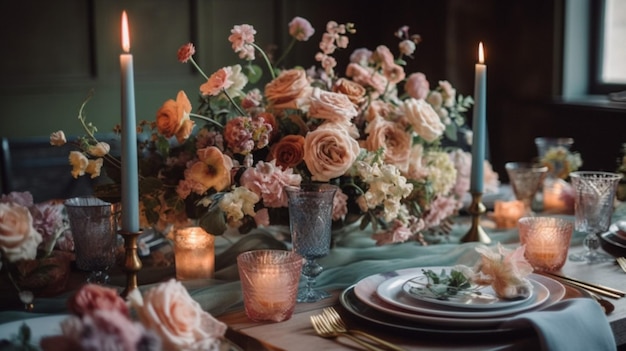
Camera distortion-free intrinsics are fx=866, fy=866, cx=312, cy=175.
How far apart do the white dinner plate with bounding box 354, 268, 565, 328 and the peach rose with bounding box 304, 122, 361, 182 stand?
225mm

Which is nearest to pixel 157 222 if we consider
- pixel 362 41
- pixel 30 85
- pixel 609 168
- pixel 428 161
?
pixel 428 161

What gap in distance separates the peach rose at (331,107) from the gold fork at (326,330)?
464 millimetres

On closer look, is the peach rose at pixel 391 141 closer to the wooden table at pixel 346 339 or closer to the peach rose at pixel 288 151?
the peach rose at pixel 288 151

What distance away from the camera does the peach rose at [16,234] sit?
1.29 metres

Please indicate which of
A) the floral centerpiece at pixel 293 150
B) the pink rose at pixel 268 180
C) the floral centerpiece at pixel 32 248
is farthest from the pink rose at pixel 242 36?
the floral centerpiece at pixel 32 248

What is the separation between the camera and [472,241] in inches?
78.3

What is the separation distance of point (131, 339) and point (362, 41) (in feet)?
12.8

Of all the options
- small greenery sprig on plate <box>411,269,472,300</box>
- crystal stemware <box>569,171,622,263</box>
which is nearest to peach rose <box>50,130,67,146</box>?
small greenery sprig on plate <box>411,269,472,300</box>

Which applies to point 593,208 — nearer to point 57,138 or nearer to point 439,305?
point 439,305

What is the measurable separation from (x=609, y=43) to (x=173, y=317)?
3.02m

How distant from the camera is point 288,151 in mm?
1713

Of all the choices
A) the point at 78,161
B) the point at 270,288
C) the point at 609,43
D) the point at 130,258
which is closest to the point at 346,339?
the point at 270,288

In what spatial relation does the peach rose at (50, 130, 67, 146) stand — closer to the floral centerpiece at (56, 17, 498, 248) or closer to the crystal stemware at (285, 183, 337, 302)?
the floral centerpiece at (56, 17, 498, 248)

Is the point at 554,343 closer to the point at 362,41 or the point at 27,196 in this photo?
the point at 27,196
